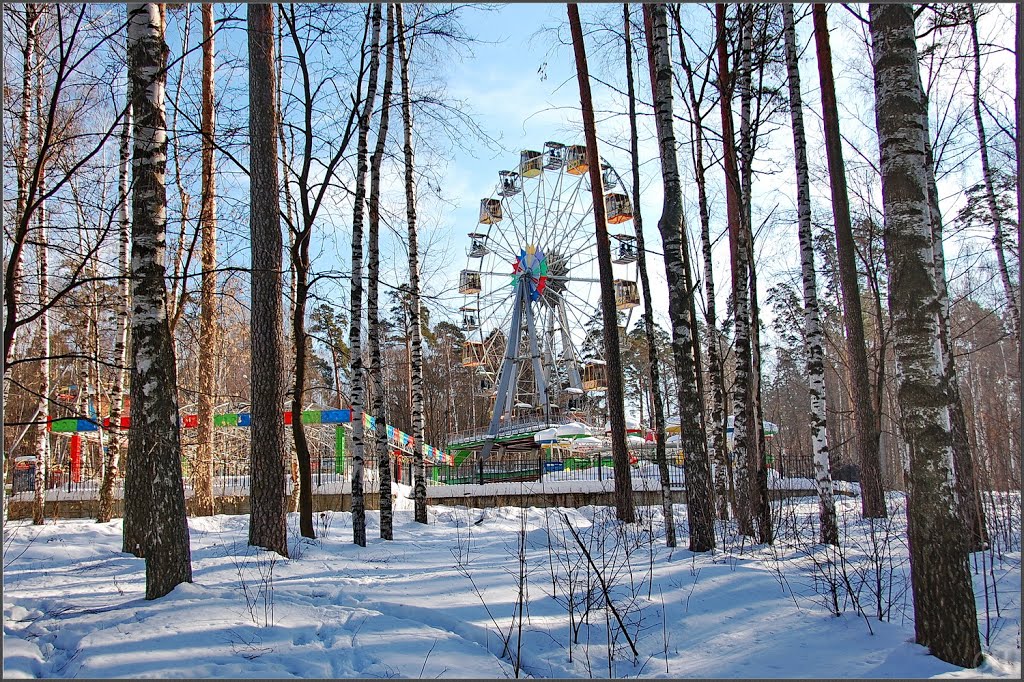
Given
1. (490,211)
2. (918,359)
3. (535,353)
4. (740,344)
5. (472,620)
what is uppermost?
(490,211)

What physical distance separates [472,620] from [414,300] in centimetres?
798

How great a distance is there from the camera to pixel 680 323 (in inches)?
288

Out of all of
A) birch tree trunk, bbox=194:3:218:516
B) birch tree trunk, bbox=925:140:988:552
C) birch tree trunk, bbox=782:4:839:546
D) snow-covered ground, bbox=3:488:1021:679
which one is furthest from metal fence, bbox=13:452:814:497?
snow-covered ground, bbox=3:488:1021:679

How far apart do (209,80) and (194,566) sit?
1020 centimetres

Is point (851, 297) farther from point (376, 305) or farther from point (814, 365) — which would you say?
point (376, 305)

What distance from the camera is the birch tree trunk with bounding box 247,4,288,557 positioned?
662 cm

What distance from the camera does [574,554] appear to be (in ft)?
21.9

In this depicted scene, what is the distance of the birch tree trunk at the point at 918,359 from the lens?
11.5 feet

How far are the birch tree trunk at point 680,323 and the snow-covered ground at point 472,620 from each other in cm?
50

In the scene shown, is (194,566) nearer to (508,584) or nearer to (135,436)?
(135,436)

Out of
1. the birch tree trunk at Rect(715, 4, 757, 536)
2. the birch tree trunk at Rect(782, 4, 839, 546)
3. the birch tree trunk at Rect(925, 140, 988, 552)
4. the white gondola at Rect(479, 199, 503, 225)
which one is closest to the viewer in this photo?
the birch tree trunk at Rect(925, 140, 988, 552)

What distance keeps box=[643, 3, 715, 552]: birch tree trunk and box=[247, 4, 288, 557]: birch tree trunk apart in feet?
14.0

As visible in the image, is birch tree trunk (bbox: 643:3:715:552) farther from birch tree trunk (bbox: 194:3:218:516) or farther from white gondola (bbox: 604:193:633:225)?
white gondola (bbox: 604:193:633:225)

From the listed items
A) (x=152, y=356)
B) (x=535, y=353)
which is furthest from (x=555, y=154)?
(x=152, y=356)
